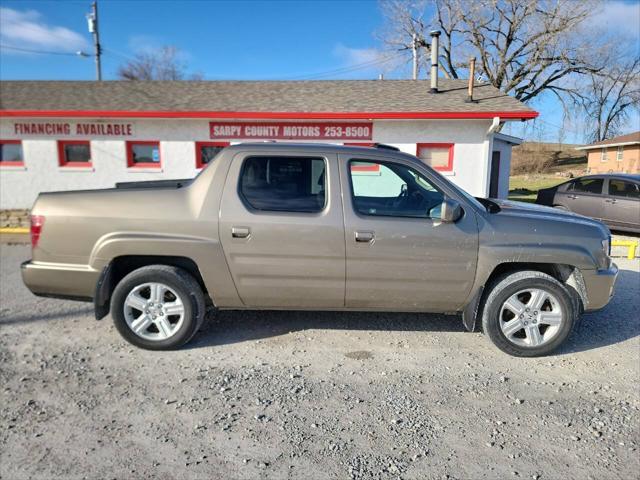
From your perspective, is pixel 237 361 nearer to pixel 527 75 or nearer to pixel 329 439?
pixel 329 439

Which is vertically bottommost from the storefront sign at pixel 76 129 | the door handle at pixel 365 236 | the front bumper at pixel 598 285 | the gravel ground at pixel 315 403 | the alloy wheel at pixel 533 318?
the gravel ground at pixel 315 403

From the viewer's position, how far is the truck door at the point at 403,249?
3672 millimetres

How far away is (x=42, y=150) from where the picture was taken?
12047 mm

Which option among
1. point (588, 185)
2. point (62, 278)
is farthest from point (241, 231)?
point (588, 185)

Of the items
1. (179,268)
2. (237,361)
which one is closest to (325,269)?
(237,361)

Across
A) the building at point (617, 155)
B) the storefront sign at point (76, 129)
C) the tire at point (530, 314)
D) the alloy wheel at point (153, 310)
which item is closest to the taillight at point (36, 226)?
the alloy wheel at point (153, 310)

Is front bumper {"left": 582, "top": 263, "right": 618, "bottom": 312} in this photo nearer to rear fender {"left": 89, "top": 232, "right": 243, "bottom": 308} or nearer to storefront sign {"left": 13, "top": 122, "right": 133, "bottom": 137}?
rear fender {"left": 89, "top": 232, "right": 243, "bottom": 308}

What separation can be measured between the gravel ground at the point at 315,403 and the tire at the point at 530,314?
14 centimetres

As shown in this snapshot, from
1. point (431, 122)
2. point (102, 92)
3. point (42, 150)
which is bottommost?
point (42, 150)

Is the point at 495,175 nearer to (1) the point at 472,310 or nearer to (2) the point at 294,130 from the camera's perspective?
(2) the point at 294,130

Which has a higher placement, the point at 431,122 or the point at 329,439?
the point at 431,122

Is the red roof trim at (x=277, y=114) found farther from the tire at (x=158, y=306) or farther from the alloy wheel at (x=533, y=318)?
the tire at (x=158, y=306)

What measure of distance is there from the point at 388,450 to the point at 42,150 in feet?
43.1

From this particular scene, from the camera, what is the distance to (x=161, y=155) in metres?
11.9
